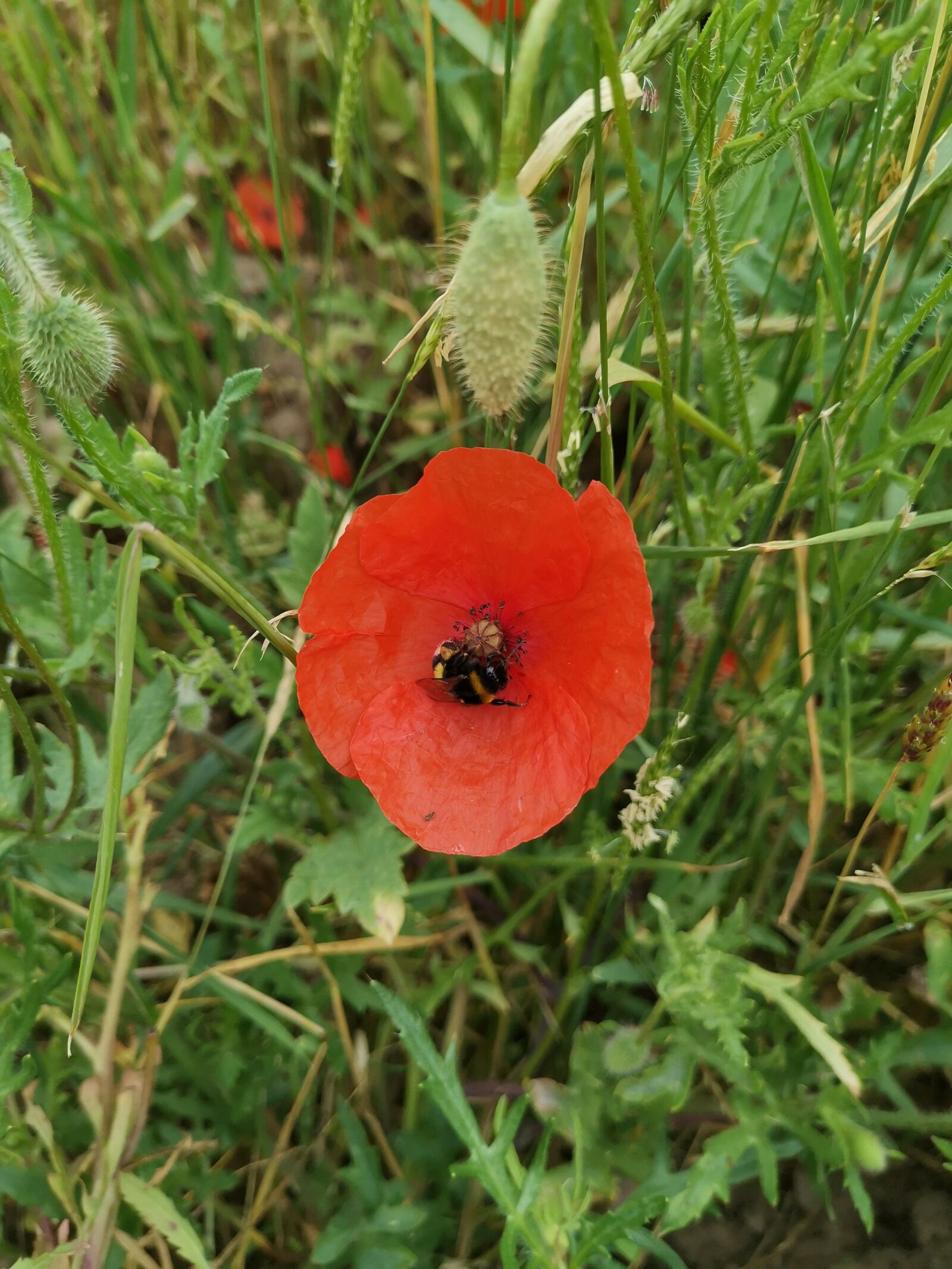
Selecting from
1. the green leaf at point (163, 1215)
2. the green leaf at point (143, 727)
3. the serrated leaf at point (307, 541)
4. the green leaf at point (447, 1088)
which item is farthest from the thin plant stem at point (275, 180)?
the green leaf at point (163, 1215)

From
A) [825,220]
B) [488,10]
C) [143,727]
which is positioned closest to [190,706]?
[143,727]

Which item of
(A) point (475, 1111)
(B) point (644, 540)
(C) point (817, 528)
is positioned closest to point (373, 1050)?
(A) point (475, 1111)

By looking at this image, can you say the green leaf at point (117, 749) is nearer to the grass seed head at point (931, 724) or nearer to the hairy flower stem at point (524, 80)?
the hairy flower stem at point (524, 80)

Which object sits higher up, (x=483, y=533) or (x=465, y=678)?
(x=483, y=533)

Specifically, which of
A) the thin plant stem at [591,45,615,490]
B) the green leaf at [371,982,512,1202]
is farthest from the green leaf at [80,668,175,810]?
the thin plant stem at [591,45,615,490]

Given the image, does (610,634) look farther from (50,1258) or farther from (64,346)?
(50,1258)

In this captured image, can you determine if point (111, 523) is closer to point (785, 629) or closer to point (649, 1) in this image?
point (649, 1)

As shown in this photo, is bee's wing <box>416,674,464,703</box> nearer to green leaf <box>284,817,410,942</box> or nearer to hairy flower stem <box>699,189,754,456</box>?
green leaf <box>284,817,410,942</box>
